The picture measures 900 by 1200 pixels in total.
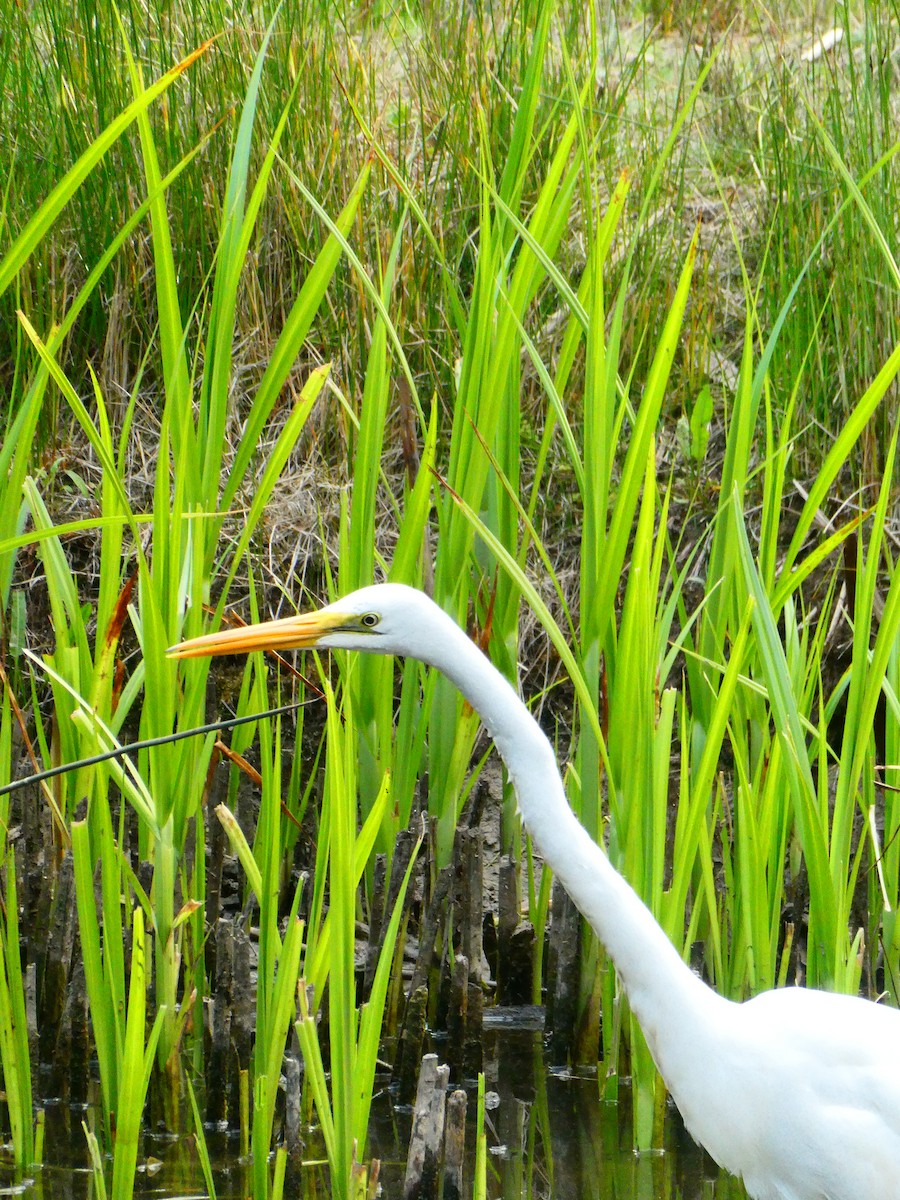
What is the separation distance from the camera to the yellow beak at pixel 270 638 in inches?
63.4

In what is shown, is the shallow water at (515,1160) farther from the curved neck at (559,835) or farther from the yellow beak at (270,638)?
the yellow beak at (270,638)

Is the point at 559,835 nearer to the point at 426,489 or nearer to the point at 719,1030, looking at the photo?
the point at 719,1030

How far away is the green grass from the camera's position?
2061 millimetres

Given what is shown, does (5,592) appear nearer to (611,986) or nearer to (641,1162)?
(611,986)

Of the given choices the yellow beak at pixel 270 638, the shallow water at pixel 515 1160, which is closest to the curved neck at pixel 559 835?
the yellow beak at pixel 270 638

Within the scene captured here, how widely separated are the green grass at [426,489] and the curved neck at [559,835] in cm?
19

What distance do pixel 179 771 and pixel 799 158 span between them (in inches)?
115

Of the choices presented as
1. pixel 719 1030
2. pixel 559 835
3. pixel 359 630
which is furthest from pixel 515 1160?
pixel 359 630

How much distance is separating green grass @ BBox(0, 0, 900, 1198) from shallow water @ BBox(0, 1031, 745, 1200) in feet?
0.23

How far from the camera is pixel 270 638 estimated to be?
63.7 inches

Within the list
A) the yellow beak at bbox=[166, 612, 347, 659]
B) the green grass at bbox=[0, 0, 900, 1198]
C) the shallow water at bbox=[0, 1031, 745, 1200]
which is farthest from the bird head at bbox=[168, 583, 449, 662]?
the shallow water at bbox=[0, 1031, 745, 1200]

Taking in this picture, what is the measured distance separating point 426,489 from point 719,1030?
1013 millimetres

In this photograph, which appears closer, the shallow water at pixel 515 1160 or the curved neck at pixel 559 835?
the curved neck at pixel 559 835

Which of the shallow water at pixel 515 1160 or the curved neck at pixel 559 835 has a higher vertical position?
the curved neck at pixel 559 835
